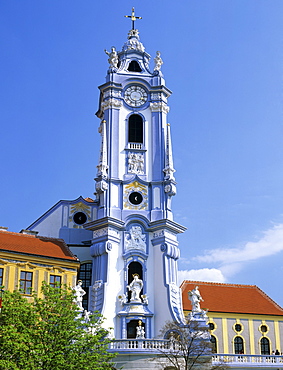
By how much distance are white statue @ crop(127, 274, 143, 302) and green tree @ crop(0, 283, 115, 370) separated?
12051 mm

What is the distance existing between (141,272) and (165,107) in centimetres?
1427

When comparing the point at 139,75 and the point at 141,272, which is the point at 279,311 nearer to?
the point at 141,272

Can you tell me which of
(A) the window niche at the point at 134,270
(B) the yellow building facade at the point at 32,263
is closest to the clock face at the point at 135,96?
(A) the window niche at the point at 134,270

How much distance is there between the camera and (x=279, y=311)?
53.6m

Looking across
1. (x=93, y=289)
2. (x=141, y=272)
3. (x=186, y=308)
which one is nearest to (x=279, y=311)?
(x=186, y=308)

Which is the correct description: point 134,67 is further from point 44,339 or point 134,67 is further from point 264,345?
point 44,339

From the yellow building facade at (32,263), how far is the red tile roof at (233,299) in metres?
12.7

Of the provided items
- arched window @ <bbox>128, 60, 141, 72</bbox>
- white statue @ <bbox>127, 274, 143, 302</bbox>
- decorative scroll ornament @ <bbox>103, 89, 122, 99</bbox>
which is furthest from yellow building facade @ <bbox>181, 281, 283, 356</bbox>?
arched window @ <bbox>128, 60, 141, 72</bbox>

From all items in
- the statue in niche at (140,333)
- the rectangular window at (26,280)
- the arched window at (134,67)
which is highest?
the arched window at (134,67)

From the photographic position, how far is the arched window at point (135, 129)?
49.5 m

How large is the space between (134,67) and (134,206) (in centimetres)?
1303

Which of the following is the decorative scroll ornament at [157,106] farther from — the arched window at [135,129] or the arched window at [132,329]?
the arched window at [132,329]

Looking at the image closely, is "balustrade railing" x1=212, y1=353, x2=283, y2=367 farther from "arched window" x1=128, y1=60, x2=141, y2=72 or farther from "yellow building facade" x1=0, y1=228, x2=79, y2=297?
"arched window" x1=128, y1=60, x2=141, y2=72

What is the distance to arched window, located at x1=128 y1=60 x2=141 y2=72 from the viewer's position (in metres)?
52.3
